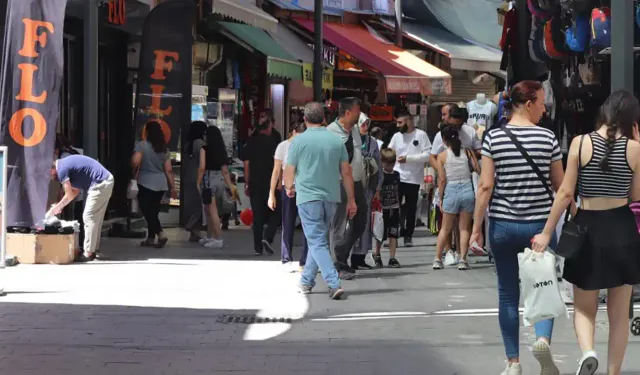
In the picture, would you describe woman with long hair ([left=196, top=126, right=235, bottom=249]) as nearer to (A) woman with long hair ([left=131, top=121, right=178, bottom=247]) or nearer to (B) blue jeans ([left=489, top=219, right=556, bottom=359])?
(A) woman with long hair ([left=131, top=121, right=178, bottom=247])

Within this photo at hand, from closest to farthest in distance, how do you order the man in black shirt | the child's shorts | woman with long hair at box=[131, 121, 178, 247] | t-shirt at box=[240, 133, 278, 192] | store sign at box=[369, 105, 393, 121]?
the child's shorts < the man in black shirt < t-shirt at box=[240, 133, 278, 192] < woman with long hair at box=[131, 121, 178, 247] < store sign at box=[369, 105, 393, 121]

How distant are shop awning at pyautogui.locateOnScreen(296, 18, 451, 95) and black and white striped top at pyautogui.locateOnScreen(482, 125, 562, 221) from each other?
18.0 metres

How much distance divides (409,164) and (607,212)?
10.1 metres

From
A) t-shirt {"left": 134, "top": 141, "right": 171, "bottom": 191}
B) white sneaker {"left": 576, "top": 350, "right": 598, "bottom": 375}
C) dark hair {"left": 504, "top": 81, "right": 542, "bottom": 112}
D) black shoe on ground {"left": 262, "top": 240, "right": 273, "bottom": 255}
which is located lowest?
black shoe on ground {"left": 262, "top": 240, "right": 273, "bottom": 255}

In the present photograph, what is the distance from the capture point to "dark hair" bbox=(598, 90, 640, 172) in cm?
674

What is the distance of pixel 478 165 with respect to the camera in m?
13.8

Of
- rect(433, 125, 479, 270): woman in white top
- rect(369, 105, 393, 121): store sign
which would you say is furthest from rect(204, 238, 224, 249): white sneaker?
rect(369, 105, 393, 121): store sign

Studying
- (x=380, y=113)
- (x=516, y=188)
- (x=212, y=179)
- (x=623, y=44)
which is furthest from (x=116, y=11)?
(x=380, y=113)

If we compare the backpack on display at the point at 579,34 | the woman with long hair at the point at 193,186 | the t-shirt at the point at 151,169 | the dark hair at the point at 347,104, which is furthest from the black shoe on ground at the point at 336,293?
the woman with long hair at the point at 193,186

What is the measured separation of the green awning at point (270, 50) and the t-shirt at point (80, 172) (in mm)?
7599

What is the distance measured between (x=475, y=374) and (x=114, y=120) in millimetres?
12494

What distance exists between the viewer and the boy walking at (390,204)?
14.3 meters

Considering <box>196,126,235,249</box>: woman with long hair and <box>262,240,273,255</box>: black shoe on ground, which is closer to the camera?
<box>262,240,273,255</box>: black shoe on ground

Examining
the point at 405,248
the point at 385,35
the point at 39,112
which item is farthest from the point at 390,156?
the point at 385,35
